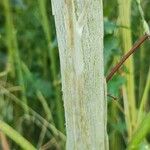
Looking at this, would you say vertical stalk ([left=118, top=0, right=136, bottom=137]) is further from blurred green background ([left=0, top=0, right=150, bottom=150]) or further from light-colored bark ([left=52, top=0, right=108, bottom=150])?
light-colored bark ([left=52, top=0, right=108, bottom=150])

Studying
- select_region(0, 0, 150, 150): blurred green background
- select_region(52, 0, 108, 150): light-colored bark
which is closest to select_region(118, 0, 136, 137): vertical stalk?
select_region(0, 0, 150, 150): blurred green background

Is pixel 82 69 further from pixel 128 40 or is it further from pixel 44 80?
pixel 44 80

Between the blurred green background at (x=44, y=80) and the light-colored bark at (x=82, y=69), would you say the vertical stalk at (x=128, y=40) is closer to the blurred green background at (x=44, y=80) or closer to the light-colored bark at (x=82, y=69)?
the blurred green background at (x=44, y=80)

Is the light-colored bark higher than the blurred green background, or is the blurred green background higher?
the light-colored bark

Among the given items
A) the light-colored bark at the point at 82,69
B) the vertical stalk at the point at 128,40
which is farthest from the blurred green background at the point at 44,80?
the light-colored bark at the point at 82,69

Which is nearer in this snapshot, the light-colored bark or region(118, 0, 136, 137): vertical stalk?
the light-colored bark

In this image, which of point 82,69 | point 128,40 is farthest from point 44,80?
point 82,69

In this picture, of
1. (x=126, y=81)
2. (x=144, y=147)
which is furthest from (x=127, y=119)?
(x=144, y=147)

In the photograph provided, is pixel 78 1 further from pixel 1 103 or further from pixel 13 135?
pixel 1 103
